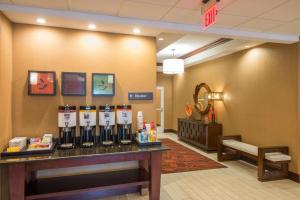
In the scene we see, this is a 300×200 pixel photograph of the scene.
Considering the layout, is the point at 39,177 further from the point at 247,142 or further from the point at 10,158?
the point at 247,142

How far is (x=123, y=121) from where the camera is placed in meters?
3.01

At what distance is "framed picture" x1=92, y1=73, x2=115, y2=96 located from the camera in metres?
3.10

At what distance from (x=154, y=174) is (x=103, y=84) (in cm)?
149

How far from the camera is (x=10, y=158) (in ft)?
7.40

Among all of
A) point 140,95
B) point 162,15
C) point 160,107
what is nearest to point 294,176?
point 140,95

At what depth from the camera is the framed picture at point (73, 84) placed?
2967 mm

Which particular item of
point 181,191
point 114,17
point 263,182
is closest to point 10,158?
point 114,17

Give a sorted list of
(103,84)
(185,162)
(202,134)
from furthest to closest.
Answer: (202,134) < (185,162) < (103,84)

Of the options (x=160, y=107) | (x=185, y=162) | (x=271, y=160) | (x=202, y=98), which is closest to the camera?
(x=271, y=160)

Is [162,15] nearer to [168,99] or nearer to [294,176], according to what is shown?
[294,176]

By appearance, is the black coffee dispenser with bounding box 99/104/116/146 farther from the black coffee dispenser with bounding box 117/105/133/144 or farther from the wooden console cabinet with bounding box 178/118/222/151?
the wooden console cabinet with bounding box 178/118/222/151

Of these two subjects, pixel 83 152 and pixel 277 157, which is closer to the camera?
pixel 83 152

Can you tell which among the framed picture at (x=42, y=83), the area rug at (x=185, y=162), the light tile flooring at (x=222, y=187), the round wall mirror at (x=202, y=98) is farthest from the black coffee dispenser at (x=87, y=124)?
the round wall mirror at (x=202, y=98)

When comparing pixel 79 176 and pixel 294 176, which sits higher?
pixel 79 176
